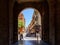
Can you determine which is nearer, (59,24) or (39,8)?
(59,24)

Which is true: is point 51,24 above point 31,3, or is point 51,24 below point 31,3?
below

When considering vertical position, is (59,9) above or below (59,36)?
above

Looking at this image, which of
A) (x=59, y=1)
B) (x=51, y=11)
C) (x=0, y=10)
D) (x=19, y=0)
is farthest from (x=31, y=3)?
(x=0, y=10)

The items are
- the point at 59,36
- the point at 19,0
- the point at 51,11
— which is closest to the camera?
the point at 59,36

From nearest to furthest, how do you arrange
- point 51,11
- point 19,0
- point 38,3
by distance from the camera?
1. point 51,11
2. point 19,0
3. point 38,3

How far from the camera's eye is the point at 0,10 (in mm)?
7766

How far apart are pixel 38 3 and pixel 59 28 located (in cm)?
1045

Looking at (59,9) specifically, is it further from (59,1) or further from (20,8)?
(20,8)

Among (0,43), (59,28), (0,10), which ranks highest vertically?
(0,10)

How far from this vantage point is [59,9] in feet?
30.0

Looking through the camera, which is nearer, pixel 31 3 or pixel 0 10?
pixel 0 10

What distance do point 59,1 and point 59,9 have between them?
47 cm

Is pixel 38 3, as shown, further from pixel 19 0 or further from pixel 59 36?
pixel 59 36

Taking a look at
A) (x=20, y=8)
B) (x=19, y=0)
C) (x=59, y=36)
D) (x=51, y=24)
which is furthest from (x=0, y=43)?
(x=20, y=8)
